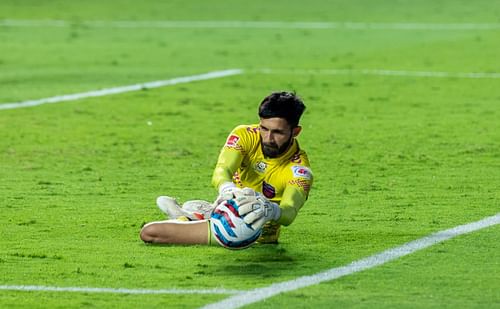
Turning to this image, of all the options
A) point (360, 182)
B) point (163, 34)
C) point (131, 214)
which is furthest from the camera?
point (163, 34)

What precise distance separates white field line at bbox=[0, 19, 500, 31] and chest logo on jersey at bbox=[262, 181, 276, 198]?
17082mm

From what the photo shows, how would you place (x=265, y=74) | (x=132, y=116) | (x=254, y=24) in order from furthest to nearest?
(x=254, y=24)
(x=265, y=74)
(x=132, y=116)

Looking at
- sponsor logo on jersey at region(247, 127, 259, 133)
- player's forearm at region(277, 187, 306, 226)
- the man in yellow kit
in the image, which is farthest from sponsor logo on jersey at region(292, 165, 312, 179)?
sponsor logo on jersey at region(247, 127, 259, 133)

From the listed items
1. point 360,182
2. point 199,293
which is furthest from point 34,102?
point 199,293

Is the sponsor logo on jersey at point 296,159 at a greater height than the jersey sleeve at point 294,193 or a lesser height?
greater

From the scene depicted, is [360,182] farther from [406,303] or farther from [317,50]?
[317,50]

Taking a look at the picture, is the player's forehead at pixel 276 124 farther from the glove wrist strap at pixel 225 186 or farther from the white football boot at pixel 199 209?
the white football boot at pixel 199 209

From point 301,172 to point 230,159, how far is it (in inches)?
16.4

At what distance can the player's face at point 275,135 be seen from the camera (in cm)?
821

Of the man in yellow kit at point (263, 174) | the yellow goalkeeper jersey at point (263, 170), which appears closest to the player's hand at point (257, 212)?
the man in yellow kit at point (263, 174)

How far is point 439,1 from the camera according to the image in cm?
3164

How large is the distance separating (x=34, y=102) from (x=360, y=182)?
20.1 feet

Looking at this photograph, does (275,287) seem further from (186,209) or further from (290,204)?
(186,209)

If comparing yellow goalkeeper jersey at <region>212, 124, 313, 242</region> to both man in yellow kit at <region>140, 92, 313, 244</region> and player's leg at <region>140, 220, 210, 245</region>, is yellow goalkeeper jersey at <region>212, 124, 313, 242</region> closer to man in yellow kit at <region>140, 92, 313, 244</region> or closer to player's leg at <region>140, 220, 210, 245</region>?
man in yellow kit at <region>140, 92, 313, 244</region>
